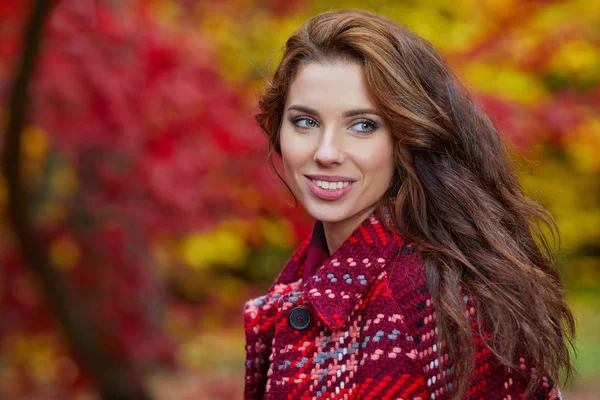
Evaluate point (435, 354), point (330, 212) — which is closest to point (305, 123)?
point (330, 212)

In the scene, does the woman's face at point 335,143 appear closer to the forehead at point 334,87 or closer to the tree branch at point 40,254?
the forehead at point 334,87

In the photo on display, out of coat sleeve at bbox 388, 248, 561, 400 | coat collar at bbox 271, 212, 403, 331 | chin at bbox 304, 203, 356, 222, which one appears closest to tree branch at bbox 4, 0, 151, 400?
chin at bbox 304, 203, 356, 222

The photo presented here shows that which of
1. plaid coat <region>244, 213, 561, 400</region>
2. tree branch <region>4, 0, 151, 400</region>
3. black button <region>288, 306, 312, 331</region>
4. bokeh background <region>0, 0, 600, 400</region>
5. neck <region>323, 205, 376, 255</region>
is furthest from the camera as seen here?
bokeh background <region>0, 0, 600, 400</region>

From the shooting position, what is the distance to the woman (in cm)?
197

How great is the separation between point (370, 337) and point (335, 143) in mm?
466

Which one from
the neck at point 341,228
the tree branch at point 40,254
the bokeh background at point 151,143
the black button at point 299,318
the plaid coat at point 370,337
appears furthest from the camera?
the bokeh background at point 151,143

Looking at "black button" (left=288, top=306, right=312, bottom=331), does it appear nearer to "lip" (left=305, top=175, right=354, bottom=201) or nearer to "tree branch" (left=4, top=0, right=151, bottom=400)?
"lip" (left=305, top=175, right=354, bottom=201)

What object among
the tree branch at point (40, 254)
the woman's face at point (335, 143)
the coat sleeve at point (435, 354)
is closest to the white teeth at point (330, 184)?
the woman's face at point (335, 143)

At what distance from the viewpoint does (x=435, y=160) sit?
221 centimetres

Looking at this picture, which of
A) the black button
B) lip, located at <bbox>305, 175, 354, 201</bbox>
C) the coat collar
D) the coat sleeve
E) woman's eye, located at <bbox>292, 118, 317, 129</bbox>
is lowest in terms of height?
the coat sleeve

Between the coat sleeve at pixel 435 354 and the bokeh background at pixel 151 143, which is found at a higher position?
the bokeh background at pixel 151 143

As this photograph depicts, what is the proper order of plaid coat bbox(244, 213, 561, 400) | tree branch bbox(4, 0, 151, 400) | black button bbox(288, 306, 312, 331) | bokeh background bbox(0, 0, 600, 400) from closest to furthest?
plaid coat bbox(244, 213, 561, 400) < black button bbox(288, 306, 312, 331) < tree branch bbox(4, 0, 151, 400) < bokeh background bbox(0, 0, 600, 400)

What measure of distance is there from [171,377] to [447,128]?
6460mm

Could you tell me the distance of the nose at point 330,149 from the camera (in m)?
2.14
